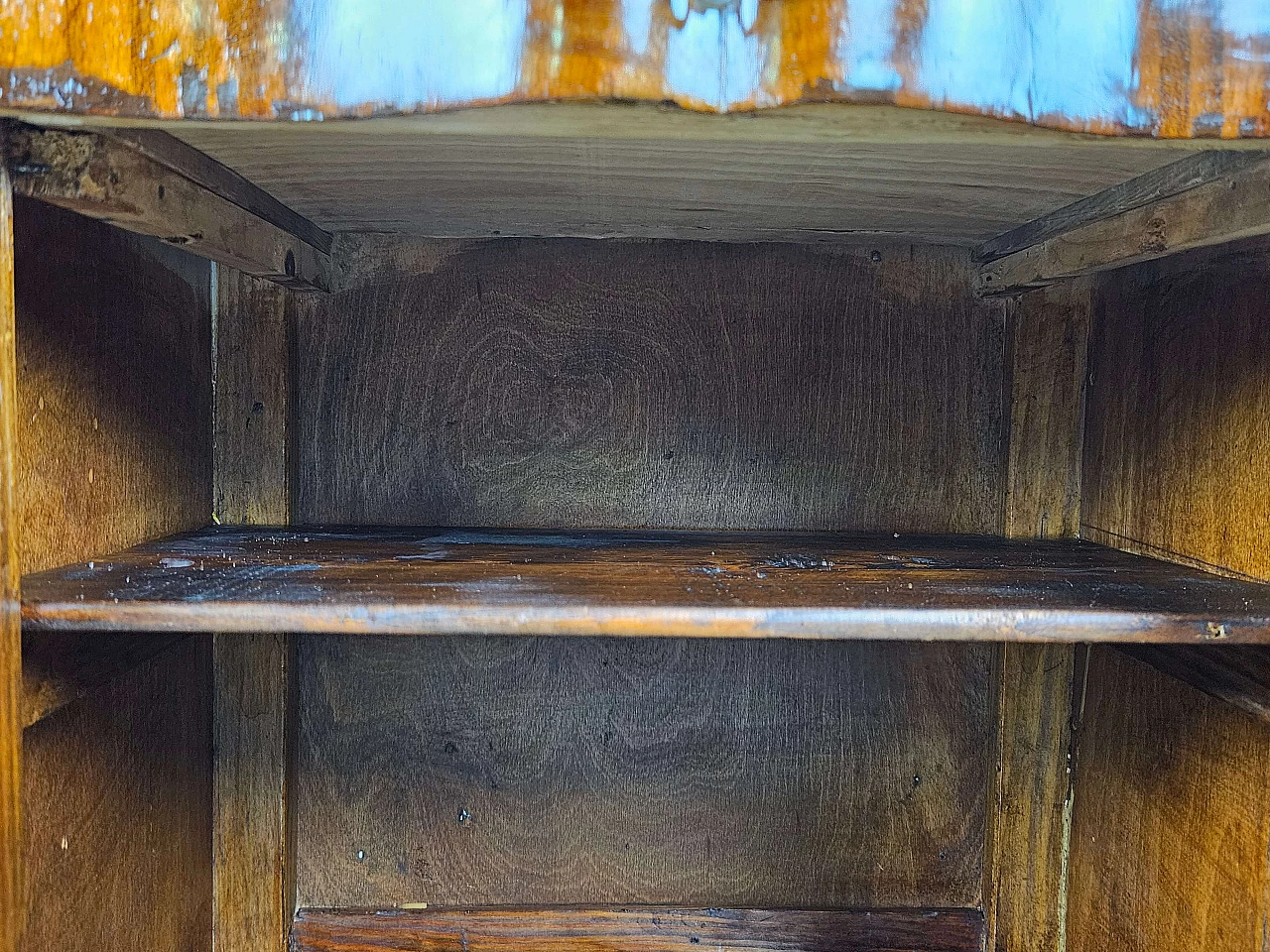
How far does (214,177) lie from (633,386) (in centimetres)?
39

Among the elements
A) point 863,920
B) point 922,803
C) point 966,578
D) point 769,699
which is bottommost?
point 863,920

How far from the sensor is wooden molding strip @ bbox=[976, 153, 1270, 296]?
19.8 inches

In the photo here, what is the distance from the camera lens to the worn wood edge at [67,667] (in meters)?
0.52

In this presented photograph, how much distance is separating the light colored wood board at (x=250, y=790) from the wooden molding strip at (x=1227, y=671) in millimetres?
755

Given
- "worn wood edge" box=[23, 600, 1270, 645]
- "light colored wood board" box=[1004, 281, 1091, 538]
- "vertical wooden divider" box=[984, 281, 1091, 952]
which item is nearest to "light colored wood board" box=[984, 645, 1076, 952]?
"vertical wooden divider" box=[984, 281, 1091, 952]

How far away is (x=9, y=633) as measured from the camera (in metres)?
0.48

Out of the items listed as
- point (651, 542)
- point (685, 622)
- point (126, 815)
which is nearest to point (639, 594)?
point (685, 622)

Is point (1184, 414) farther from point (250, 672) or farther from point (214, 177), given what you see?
point (250, 672)

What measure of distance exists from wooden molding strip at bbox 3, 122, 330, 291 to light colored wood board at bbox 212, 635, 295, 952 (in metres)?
0.37

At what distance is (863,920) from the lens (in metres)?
0.87

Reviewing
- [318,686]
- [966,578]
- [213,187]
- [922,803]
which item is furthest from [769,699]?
[213,187]

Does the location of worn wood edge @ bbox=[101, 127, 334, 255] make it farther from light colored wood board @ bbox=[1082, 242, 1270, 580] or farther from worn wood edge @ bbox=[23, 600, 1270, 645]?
light colored wood board @ bbox=[1082, 242, 1270, 580]

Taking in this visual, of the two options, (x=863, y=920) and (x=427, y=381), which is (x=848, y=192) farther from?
(x=863, y=920)

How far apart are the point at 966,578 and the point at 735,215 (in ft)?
1.11
